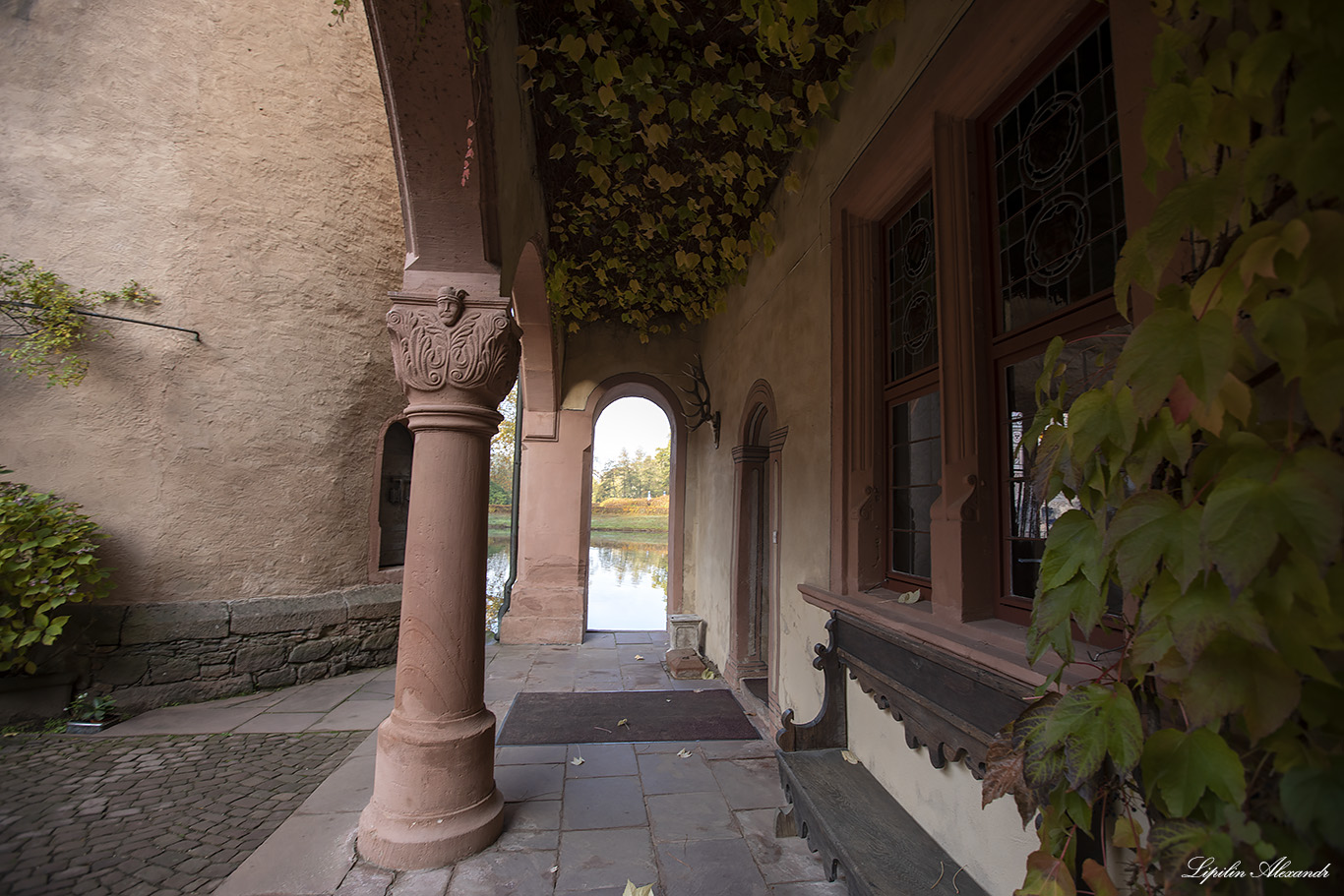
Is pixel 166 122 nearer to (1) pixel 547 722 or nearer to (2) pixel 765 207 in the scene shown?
(2) pixel 765 207

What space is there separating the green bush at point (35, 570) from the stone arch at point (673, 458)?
14.7 ft

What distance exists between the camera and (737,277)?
518 centimetres

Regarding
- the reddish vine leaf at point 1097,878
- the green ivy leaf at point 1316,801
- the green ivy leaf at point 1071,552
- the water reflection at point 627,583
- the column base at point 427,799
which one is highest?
the green ivy leaf at point 1071,552

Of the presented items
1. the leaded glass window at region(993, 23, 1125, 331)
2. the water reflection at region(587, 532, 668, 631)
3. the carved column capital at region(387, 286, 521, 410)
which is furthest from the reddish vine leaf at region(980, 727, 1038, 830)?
the water reflection at region(587, 532, 668, 631)

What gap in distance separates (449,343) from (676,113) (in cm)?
182

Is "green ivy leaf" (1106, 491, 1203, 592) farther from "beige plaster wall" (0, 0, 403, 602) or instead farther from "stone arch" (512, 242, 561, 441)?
"beige plaster wall" (0, 0, 403, 602)

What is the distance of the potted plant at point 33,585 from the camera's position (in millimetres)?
4270

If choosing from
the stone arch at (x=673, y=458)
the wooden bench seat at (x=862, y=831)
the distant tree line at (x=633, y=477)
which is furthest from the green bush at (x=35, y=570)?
the distant tree line at (x=633, y=477)

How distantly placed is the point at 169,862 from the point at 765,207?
5008 millimetres

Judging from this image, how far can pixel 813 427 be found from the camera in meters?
3.57

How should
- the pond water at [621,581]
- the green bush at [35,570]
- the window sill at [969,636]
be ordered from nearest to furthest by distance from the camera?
the window sill at [969,636], the green bush at [35,570], the pond water at [621,581]

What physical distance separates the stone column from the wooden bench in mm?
1417

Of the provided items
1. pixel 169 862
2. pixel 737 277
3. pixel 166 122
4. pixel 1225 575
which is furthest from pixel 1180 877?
pixel 166 122

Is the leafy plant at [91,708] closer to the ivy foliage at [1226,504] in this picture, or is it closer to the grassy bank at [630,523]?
the ivy foliage at [1226,504]
